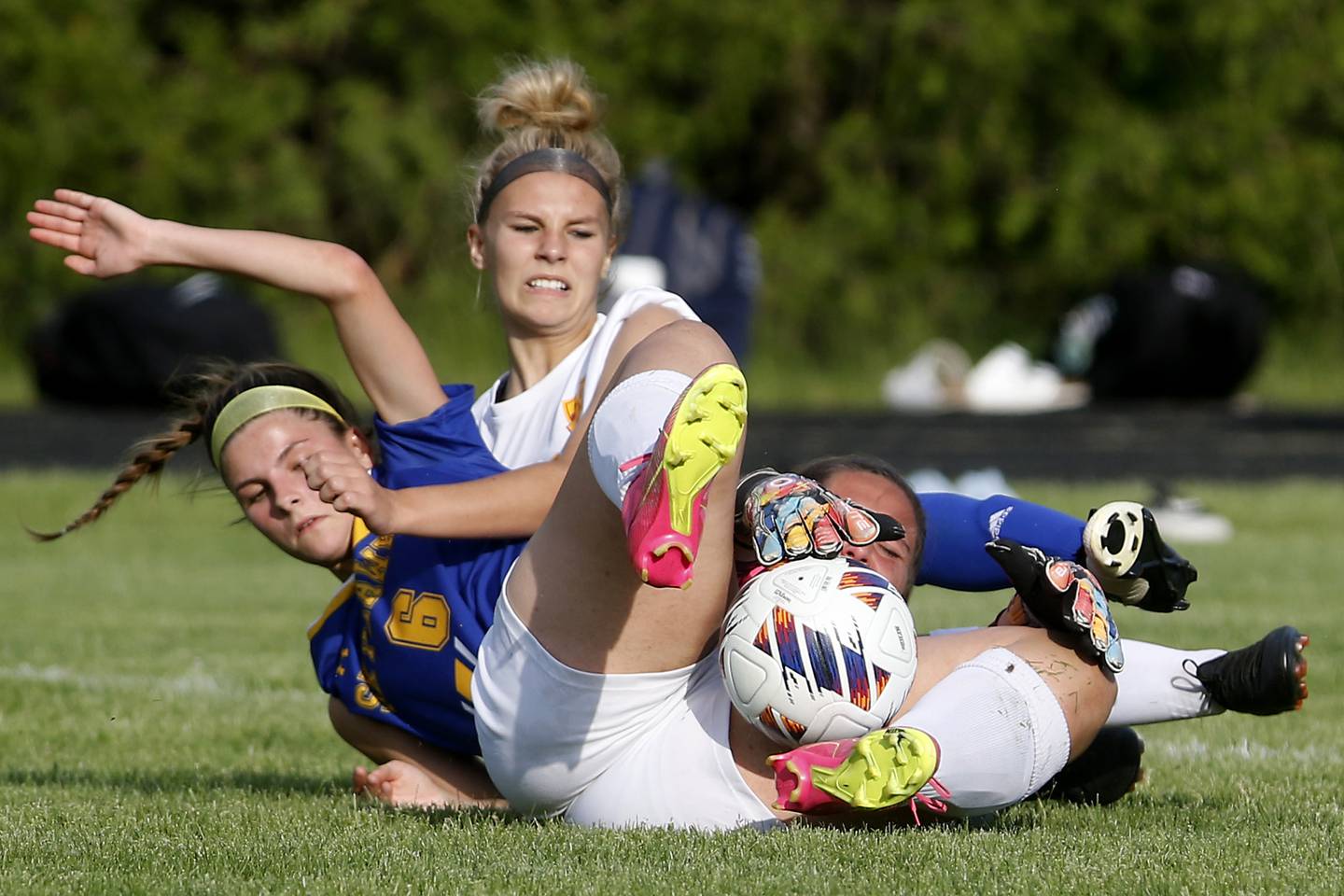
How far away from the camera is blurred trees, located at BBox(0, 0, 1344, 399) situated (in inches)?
699

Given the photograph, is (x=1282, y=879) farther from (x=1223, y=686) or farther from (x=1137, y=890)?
(x=1223, y=686)

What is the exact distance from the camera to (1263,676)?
312 centimetres

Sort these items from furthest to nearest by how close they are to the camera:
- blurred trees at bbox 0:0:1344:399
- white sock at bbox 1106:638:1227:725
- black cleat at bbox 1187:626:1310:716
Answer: blurred trees at bbox 0:0:1344:399 < white sock at bbox 1106:638:1227:725 < black cleat at bbox 1187:626:1310:716

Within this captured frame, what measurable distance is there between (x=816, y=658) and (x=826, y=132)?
17.0 m

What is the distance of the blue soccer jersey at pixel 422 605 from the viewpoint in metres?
3.27

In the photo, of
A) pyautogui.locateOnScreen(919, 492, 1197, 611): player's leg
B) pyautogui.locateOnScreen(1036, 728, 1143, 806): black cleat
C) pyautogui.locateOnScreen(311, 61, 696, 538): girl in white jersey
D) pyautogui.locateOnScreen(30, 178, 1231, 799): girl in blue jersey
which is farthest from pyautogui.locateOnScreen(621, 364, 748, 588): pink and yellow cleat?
pyautogui.locateOnScreen(1036, 728, 1143, 806): black cleat

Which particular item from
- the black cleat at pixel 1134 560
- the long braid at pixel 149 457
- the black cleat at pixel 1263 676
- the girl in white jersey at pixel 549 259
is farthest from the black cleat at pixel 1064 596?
the long braid at pixel 149 457

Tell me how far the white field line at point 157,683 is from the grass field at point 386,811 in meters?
0.01

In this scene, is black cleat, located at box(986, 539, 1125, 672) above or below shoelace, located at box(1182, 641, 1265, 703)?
above

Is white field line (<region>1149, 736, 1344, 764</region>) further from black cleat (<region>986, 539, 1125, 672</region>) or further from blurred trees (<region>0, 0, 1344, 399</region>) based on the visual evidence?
blurred trees (<region>0, 0, 1344, 399</region>)

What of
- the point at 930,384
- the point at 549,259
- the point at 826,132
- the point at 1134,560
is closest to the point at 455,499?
the point at 549,259

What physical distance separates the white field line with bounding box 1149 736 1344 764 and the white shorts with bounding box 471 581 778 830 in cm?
151

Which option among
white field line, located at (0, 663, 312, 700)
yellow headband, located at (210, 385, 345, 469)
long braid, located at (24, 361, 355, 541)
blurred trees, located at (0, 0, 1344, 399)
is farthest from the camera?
blurred trees, located at (0, 0, 1344, 399)

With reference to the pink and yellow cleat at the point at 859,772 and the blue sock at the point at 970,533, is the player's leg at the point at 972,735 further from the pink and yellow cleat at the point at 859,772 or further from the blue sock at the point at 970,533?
the blue sock at the point at 970,533
